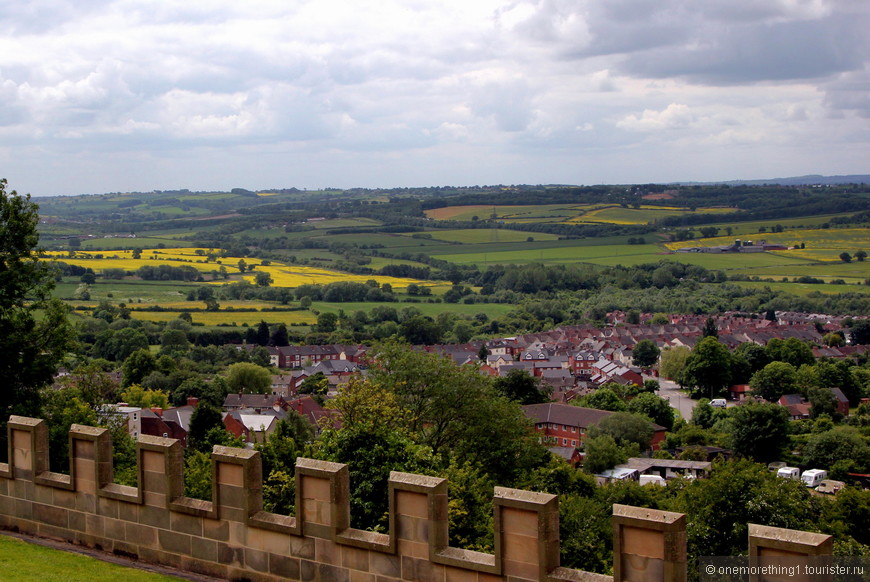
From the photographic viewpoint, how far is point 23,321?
1984 cm

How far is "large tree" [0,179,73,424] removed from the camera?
62.8ft

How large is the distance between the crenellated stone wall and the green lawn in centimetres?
34

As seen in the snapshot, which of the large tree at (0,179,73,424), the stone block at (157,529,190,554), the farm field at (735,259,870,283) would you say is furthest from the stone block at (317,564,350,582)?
the farm field at (735,259,870,283)

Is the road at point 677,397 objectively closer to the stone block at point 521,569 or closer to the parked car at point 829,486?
the parked car at point 829,486

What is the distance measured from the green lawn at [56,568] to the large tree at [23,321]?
841 cm

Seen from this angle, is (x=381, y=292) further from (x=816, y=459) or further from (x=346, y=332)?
(x=816, y=459)

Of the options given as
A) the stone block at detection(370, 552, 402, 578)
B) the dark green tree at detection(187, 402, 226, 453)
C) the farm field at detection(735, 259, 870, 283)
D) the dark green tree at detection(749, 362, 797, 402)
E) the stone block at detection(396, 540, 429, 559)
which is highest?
the stone block at detection(396, 540, 429, 559)

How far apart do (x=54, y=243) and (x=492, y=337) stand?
351 ft

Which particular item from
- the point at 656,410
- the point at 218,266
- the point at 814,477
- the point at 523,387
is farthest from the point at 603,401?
the point at 218,266

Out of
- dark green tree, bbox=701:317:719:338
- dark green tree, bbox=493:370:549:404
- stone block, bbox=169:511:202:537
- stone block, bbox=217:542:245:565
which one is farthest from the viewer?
dark green tree, bbox=701:317:719:338

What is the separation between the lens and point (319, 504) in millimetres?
9719

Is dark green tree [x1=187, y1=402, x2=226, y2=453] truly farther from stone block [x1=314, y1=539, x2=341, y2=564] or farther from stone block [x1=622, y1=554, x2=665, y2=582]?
stone block [x1=622, y1=554, x2=665, y2=582]

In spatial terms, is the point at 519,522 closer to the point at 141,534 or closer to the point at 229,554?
the point at 229,554

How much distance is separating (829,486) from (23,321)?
1809 inches
